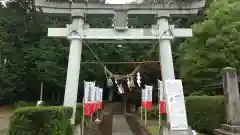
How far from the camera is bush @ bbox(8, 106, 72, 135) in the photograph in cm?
1035

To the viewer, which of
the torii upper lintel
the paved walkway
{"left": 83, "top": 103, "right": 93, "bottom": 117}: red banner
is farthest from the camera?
the paved walkway

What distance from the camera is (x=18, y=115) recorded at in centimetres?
1034

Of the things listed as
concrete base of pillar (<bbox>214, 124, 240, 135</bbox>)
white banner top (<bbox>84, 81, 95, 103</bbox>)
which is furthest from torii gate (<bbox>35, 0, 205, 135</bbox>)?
concrete base of pillar (<bbox>214, 124, 240, 135</bbox>)

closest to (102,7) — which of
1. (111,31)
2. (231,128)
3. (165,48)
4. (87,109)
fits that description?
(111,31)

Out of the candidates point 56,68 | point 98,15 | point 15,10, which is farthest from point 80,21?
point 15,10

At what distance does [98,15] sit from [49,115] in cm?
597

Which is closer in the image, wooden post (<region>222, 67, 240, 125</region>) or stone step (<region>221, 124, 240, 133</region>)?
stone step (<region>221, 124, 240, 133</region>)

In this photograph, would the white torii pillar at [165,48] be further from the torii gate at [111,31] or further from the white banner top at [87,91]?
the white banner top at [87,91]

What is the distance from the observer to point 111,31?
14.2 metres

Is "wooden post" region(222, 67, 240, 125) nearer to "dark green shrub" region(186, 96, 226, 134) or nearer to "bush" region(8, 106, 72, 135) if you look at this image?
"dark green shrub" region(186, 96, 226, 134)

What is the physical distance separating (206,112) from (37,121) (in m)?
8.40

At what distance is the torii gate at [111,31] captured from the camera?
13.7 metres

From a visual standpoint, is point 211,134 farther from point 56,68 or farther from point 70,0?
point 56,68

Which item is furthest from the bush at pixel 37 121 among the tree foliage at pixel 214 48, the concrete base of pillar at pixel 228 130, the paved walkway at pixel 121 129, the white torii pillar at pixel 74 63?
the tree foliage at pixel 214 48
